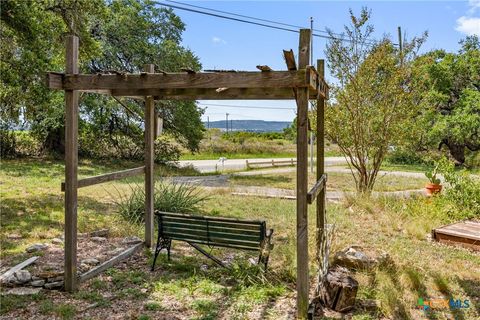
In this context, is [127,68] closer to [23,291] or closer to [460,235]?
[23,291]

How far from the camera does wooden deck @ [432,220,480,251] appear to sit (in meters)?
5.67

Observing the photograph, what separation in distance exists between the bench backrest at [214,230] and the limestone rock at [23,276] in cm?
144

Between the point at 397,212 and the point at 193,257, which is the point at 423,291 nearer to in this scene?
the point at 193,257

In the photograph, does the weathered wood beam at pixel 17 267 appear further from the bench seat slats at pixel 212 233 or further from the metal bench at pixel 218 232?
the bench seat slats at pixel 212 233

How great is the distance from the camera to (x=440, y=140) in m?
20.2

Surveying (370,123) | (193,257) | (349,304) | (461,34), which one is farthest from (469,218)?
(461,34)

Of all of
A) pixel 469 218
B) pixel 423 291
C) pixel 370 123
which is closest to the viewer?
pixel 423 291

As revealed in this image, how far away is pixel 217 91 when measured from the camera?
402cm

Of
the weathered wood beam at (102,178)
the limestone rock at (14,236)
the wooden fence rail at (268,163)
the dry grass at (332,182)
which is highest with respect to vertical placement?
the weathered wood beam at (102,178)

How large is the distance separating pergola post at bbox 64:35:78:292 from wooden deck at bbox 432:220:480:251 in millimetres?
5256

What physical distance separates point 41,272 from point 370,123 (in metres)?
7.32

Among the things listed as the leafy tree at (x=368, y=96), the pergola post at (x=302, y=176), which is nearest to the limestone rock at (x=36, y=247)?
the pergola post at (x=302, y=176)

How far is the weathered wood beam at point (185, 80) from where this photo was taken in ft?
10.7

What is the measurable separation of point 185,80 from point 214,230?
170 cm
